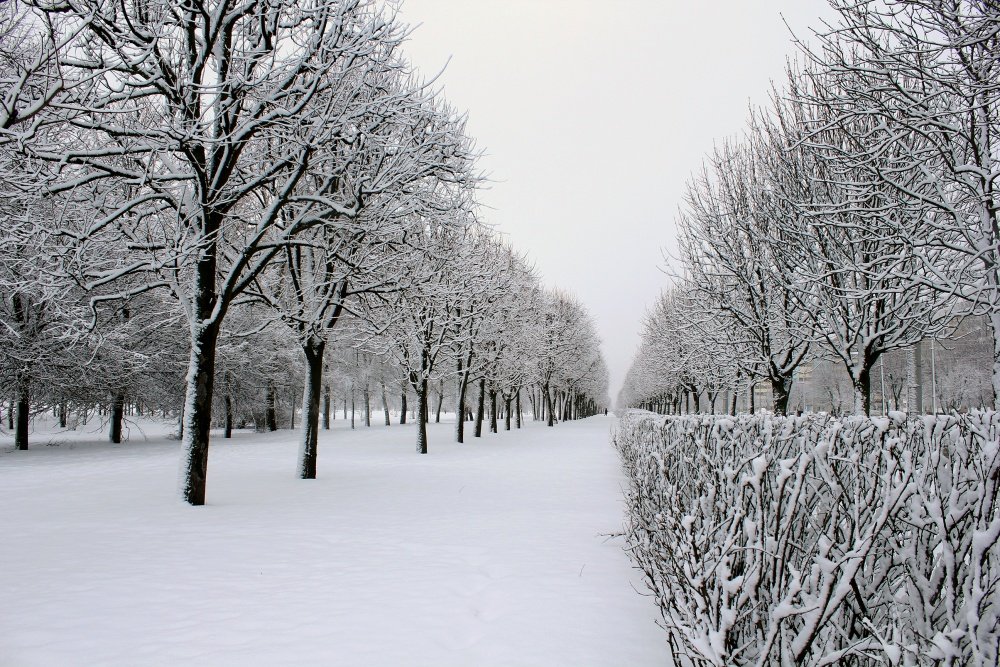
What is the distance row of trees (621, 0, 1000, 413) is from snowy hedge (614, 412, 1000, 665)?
16.6 feet

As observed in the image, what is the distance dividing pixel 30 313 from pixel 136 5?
537 inches

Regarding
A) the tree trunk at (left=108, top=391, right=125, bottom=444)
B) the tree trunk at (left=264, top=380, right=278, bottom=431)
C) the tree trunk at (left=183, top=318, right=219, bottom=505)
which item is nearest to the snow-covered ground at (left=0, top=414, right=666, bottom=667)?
the tree trunk at (left=183, top=318, right=219, bottom=505)

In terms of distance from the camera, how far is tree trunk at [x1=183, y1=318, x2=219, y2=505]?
825 cm

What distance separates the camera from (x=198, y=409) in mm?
8305

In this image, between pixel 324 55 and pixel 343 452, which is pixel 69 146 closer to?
pixel 324 55

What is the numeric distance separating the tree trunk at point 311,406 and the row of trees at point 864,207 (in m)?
9.33

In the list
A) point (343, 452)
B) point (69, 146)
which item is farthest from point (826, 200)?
point (343, 452)

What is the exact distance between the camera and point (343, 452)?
19.0 meters

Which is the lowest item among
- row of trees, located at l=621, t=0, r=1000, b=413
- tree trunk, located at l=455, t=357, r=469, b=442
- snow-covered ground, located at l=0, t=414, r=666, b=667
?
snow-covered ground, located at l=0, t=414, r=666, b=667

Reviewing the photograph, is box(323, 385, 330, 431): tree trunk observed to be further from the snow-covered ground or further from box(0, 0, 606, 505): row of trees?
the snow-covered ground

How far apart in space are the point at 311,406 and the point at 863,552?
10.8m

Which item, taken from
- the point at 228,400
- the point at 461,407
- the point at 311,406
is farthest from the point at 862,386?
the point at 228,400

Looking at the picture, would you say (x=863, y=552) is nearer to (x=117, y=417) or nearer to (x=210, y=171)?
(x=210, y=171)

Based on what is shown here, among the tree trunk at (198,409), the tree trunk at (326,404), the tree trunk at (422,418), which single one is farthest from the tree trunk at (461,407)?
the tree trunk at (326,404)
